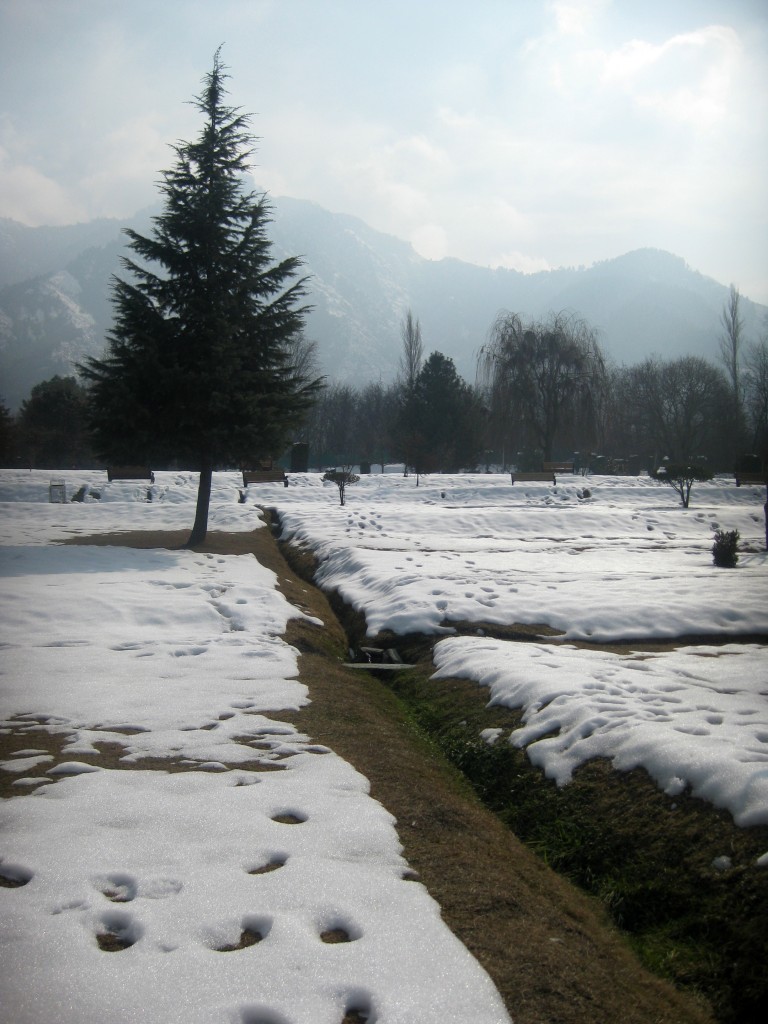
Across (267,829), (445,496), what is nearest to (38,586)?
(267,829)

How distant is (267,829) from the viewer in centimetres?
385

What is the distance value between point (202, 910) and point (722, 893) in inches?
104

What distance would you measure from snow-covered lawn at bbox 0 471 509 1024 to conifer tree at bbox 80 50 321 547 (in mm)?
9011

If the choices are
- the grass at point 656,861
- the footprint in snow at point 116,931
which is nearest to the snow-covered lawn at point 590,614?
the grass at point 656,861

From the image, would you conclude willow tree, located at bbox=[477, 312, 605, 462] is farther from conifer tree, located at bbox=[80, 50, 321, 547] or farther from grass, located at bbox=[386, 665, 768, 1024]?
grass, located at bbox=[386, 665, 768, 1024]

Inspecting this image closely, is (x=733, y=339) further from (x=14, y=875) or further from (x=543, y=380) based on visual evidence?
(x=14, y=875)

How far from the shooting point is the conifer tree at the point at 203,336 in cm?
1565

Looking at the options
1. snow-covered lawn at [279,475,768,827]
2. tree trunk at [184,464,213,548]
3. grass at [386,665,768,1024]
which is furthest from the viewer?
tree trunk at [184,464,213,548]

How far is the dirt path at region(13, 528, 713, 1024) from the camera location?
2.80 m

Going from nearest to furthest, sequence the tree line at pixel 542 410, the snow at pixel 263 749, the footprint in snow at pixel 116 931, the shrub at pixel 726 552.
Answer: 1. the snow at pixel 263 749
2. the footprint in snow at pixel 116 931
3. the shrub at pixel 726 552
4. the tree line at pixel 542 410

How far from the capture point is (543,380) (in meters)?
39.0

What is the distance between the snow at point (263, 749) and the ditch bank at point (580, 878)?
0.49ft

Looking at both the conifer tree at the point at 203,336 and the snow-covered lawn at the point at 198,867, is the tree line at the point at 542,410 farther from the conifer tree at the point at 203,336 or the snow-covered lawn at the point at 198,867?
the snow-covered lawn at the point at 198,867

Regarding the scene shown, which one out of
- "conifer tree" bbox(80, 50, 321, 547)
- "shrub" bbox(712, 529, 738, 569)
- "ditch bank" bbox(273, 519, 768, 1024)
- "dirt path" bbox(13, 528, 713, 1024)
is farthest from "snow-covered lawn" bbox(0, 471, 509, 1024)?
"shrub" bbox(712, 529, 738, 569)
